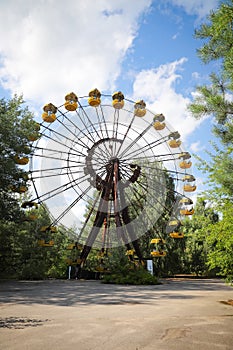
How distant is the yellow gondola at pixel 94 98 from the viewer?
13789 millimetres

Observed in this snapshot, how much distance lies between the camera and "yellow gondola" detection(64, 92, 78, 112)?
13680 mm

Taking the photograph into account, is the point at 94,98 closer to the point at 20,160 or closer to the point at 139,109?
the point at 139,109

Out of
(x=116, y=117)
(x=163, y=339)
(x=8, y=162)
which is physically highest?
(x=116, y=117)

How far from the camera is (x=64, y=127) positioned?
629 inches

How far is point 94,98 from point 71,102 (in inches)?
45.0

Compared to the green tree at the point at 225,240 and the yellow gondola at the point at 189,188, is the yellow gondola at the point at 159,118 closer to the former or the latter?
the yellow gondola at the point at 189,188

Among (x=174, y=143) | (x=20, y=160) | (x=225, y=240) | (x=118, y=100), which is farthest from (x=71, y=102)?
(x=225, y=240)

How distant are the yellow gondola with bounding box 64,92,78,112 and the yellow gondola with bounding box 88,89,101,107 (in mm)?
732

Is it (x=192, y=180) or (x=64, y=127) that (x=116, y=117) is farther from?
(x=192, y=180)

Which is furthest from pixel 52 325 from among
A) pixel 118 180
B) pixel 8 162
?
pixel 118 180

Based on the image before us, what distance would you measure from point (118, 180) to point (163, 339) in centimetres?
1223

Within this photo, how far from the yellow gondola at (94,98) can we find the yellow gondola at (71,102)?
2.40 feet

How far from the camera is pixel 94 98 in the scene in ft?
45.3

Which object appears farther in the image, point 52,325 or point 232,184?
point 232,184
